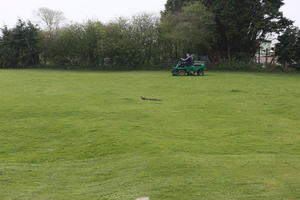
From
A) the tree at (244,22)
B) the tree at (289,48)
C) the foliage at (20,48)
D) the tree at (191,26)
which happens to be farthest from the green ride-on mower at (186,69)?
the foliage at (20,48)

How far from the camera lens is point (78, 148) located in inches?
275

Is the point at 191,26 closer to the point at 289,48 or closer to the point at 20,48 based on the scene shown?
the point at 289,48

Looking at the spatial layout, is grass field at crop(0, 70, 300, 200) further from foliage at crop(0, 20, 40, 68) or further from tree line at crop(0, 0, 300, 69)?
foliage at crop(0, 20, 40, 68)


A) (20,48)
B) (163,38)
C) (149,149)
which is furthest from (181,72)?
(20,48)

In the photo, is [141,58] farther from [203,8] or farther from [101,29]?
[203,8]

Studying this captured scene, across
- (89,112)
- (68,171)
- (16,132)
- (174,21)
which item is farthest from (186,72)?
(68,171)

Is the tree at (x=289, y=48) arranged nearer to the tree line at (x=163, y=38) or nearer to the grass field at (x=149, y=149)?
the tree line at (x=163, y=38)

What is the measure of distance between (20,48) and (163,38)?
51.4 ft

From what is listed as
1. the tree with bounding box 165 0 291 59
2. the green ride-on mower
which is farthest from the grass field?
the tree with bounding box 165 0 291 59

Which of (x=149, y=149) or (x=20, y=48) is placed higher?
(x=20, y=48)

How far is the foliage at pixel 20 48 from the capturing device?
38.9m

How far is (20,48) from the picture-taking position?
39250 mm

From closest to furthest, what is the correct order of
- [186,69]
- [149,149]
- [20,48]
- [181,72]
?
[149,149]
[186,69]
[181,72]
[20,48]

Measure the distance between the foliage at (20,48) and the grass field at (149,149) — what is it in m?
27.3
